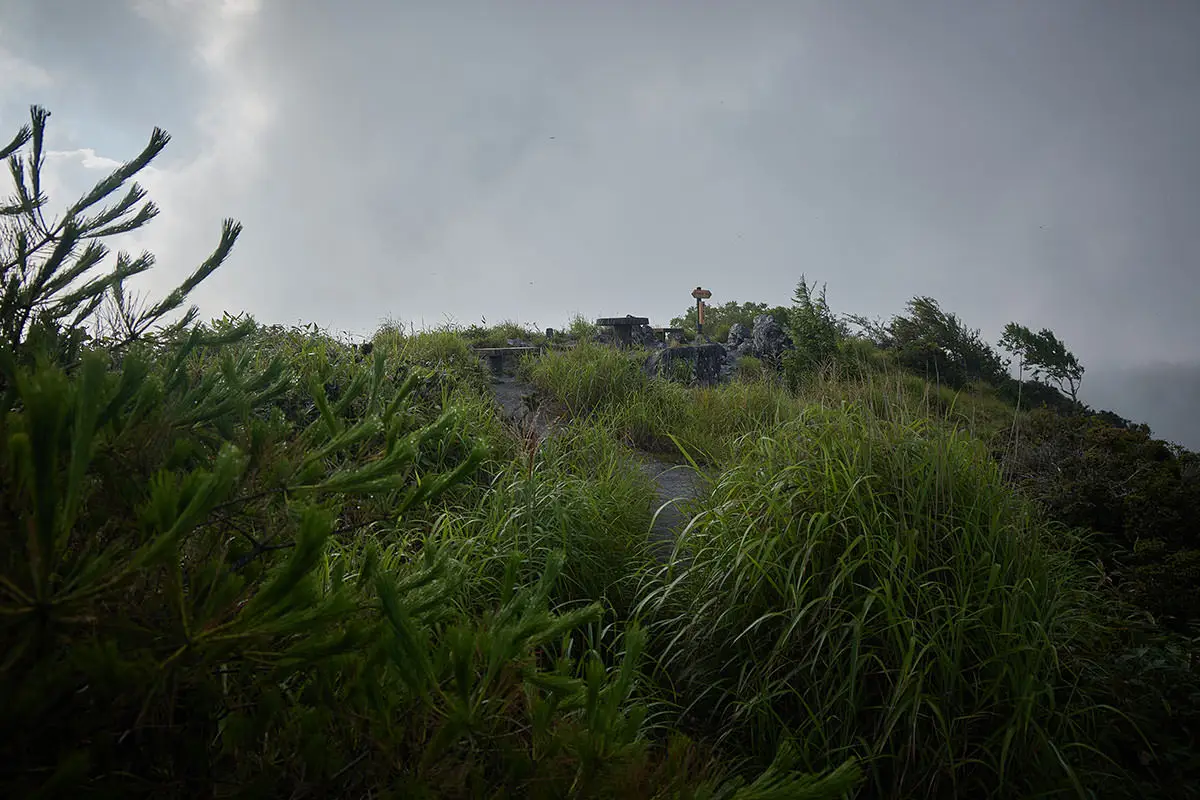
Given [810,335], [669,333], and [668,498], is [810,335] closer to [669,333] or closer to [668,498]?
[669,333]

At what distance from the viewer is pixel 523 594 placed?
102 centimetres

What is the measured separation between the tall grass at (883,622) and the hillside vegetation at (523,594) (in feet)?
0.06

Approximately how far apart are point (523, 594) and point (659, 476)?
4.01 meters

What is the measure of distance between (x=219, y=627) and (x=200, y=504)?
6.1 inches

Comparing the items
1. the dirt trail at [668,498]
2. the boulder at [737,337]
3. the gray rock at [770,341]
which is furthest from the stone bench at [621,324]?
the dirt trail at [668,498]

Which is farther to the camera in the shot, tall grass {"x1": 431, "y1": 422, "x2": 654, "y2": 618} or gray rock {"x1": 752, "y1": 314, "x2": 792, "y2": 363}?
gray rock {"x1": 752, "y1": 314, "x2": 792, "y2": 363}

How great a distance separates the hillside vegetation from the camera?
0.77m

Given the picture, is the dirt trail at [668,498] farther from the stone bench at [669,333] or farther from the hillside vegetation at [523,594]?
the stone bench at [669,333]

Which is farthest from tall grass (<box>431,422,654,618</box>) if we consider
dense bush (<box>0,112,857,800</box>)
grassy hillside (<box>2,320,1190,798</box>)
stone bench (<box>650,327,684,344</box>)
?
stone bench (<box>650,327,684,344</box>)

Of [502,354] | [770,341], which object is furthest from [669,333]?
[502,354]

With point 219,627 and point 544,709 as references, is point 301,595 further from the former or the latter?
point 544,709

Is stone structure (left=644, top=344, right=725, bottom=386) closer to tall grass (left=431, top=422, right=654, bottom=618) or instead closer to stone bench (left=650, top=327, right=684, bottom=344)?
stone bench (left=650, top=327, right=684, bottom=344)

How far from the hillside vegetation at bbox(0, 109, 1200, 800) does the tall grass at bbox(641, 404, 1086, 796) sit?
0.02 m

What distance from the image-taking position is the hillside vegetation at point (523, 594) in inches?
30.5
